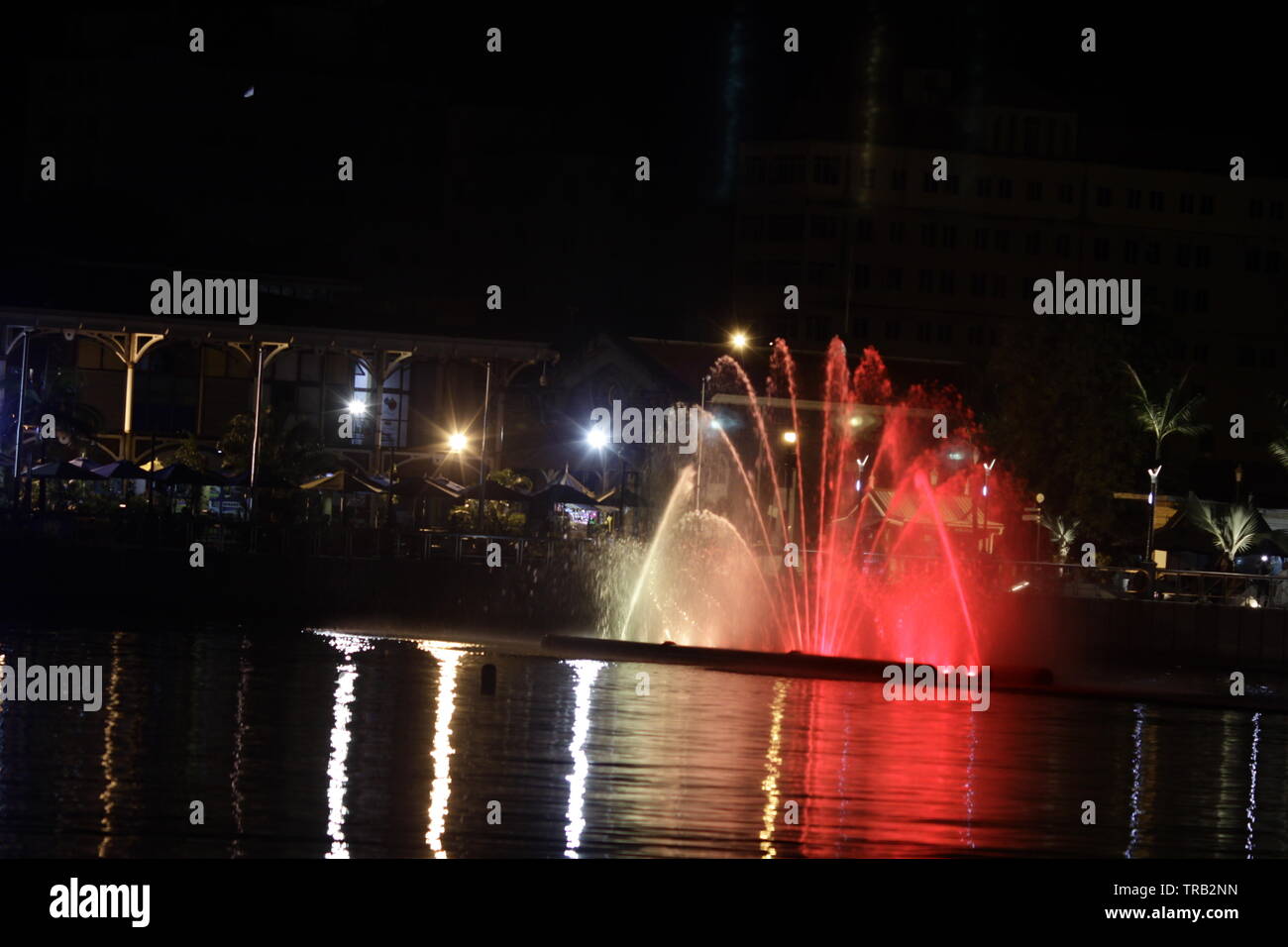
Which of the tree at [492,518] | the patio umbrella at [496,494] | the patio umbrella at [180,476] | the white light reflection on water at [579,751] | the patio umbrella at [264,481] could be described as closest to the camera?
the white light reflection on water at [579,751]

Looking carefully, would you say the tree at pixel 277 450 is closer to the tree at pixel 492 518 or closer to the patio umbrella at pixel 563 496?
the tree at pixel 492 518

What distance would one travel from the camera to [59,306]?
206ft

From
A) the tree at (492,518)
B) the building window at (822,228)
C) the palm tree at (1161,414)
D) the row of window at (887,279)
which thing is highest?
the building window at (822,228)

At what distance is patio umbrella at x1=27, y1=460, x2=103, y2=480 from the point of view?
53156 millimetres

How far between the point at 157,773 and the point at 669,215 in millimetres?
86196

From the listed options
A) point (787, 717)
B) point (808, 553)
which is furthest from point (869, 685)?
point (808, 553)

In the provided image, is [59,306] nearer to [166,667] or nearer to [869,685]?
[166,667]

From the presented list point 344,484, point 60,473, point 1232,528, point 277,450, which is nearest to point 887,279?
point 1232,528

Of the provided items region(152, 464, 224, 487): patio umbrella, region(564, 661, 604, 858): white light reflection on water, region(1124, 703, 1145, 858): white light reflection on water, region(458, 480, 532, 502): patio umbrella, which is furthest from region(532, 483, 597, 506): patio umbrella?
region(1124, 703, 1145, 858): white light reflection on water

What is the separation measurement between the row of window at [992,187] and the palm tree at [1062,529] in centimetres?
3521

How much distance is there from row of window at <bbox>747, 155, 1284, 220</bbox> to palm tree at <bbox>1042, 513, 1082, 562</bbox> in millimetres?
35212

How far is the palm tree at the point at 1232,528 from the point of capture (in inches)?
2378

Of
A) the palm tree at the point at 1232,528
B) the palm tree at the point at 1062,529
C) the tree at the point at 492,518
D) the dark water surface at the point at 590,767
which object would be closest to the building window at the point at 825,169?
the palm tree at the point at 1062,529

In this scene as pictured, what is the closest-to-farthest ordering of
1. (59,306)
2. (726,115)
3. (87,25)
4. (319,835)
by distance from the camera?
(319,835)
(59,306)
(87,25)
(726,115)
